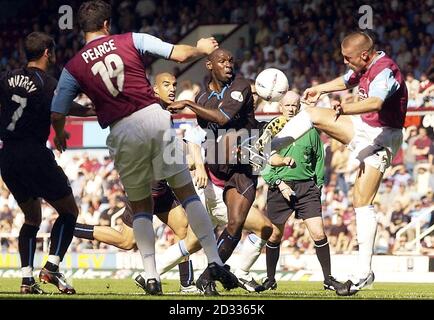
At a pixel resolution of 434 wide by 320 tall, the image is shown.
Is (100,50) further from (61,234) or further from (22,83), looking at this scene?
(61,234)

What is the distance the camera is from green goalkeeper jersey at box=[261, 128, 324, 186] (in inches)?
526

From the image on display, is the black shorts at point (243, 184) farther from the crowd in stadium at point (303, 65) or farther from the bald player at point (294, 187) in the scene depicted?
the crowd in stadium at point (303, 65)

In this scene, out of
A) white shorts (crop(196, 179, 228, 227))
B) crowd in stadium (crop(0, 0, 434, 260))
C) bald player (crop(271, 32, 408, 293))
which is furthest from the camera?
crowd in stadium (crop(0, 0, 434, 260))

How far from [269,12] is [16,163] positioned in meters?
15.1

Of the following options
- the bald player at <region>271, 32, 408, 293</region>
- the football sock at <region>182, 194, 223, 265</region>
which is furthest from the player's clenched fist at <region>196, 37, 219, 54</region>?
the bald player at <region>271, 32, 408, 293</region>

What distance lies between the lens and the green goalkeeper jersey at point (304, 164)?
13352 mm

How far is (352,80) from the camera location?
11.7 metres

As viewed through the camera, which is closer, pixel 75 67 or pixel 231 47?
pixel 75 67

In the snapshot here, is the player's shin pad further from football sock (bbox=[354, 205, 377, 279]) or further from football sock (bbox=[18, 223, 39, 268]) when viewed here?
football sock (bbox=[18, 223, 39, 268])

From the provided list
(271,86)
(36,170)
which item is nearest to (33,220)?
(36,170)

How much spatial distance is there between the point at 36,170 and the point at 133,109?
5.39 feet

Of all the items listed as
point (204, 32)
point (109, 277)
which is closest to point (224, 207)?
point (109, 277)

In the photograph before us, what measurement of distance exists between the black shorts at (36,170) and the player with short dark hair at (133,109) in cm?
86
